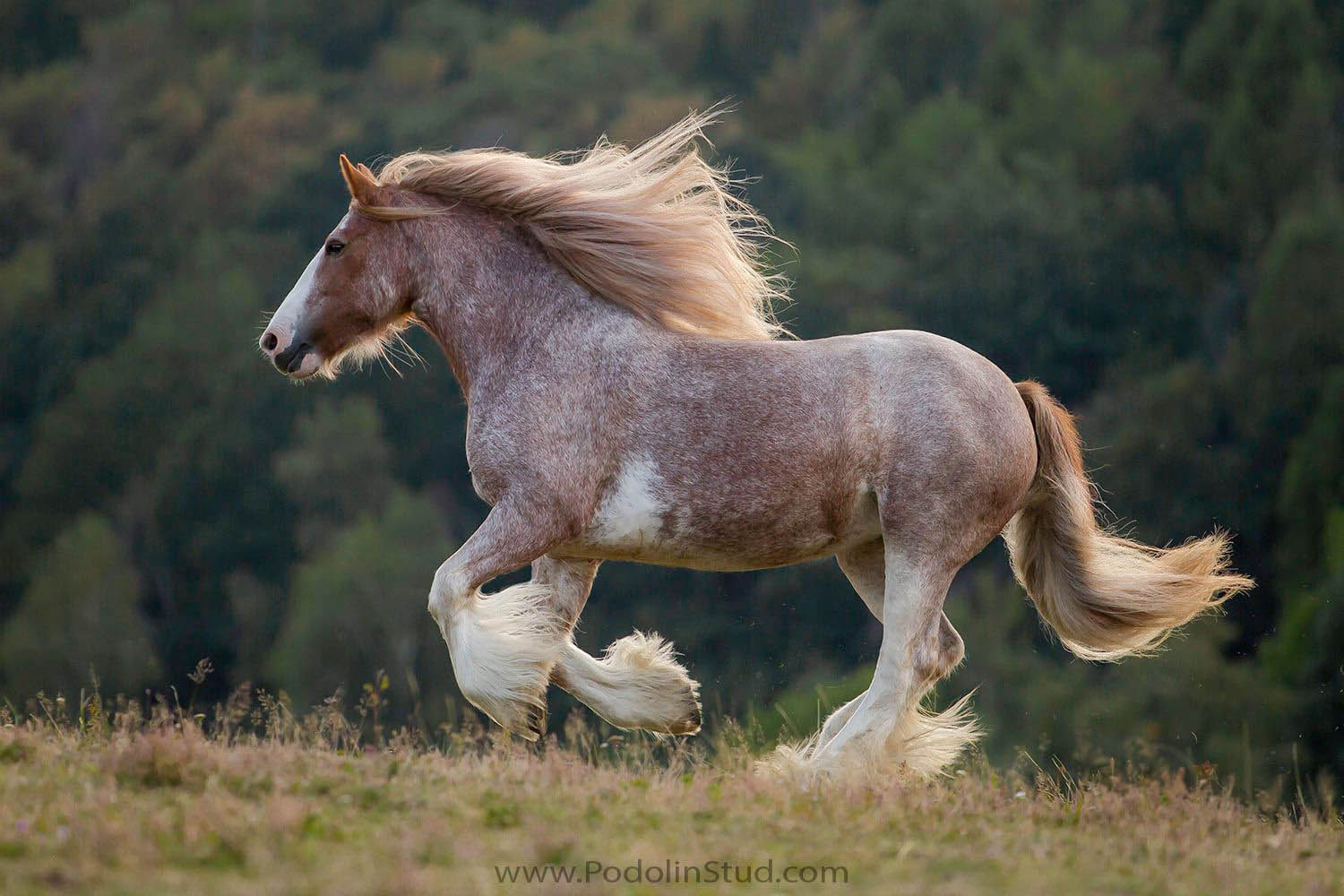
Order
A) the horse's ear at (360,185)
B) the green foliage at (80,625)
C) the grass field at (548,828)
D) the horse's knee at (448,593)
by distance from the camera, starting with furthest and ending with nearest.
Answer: the green foliage at (80,625) < the horse's ear at (360,185) < the horse's knee at (448,593) < the grass field at (548,828)

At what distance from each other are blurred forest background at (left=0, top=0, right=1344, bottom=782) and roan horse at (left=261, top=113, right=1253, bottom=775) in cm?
1739

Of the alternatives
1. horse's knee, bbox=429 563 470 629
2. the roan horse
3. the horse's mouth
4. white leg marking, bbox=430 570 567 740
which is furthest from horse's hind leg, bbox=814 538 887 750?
the horse's mouth

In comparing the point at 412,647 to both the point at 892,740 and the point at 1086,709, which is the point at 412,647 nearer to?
the point at 1086,709

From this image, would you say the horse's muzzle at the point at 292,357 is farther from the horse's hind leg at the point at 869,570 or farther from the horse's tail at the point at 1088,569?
the horse's tail at the point at 1088,569

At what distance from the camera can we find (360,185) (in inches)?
277

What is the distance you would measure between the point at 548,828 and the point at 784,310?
26139 mm

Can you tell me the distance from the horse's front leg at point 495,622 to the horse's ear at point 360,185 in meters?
1.50

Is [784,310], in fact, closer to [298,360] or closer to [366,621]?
[366,621]

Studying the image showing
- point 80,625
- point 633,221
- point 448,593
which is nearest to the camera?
point 448,593

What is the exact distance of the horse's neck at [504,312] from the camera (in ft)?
22.1

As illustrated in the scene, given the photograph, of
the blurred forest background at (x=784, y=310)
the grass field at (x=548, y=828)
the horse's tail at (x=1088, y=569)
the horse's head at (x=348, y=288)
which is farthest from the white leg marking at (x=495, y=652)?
the blurred forest background at (x=784, y=310)

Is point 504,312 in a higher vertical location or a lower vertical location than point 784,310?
lower

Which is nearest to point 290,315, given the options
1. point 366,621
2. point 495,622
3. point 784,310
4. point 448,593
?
point 448,593

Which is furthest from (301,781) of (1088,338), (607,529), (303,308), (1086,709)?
(1088,338)
